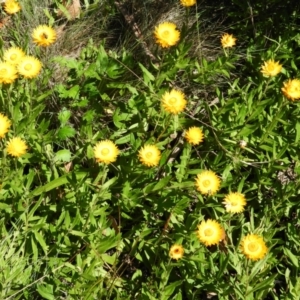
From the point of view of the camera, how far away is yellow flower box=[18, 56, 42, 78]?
2715 millimetres

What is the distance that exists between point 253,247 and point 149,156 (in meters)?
0.63

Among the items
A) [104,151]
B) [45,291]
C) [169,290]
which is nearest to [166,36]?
[104,151]

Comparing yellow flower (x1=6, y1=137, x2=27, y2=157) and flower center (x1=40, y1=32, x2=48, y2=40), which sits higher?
flower center (x1=40, y1=32, x2=48, y2=40)

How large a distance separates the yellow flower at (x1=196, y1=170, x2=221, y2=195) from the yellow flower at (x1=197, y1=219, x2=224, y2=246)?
0.14 meters

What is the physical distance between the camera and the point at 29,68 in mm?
2727

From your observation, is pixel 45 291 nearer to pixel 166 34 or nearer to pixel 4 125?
pixel 4 125

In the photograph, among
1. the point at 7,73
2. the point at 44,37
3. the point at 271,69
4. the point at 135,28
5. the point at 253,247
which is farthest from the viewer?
the point at 135,28

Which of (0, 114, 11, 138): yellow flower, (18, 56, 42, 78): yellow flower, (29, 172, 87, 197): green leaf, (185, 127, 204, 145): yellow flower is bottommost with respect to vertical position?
(185, 127, 204, 145): yellow flower

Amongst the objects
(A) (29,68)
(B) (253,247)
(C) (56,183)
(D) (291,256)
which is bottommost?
(D) (291,256)

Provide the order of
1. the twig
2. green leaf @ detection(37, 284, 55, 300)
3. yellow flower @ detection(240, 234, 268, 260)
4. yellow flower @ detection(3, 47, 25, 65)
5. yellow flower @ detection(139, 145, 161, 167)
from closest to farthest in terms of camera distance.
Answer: yellow flower @ detection(240, 234, 268, 260) → green leaf @ detection(37, 284, 55, 300) → yellow flower @ detection(139, 145, 161, 167) → yellow flower @ detection(3, 47, 25, 65) → the twig

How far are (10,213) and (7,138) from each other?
1.18ft

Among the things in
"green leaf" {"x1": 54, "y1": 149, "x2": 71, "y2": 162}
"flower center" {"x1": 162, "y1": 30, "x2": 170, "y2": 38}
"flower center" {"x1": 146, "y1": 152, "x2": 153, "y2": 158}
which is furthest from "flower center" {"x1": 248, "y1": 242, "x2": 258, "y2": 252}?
"flower center" {"x1": 162, "y1": 30, "x2": 170, "y2": 38}

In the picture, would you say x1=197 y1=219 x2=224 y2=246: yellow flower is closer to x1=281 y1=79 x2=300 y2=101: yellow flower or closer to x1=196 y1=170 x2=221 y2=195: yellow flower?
x1=196 y1=170 x2=221 y2=195: yellow flower

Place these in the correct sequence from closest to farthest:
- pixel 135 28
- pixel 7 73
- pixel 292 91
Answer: pixel 7 73 < pixel 292 91 < pixel 135 28
